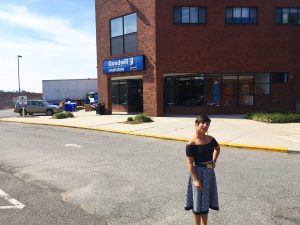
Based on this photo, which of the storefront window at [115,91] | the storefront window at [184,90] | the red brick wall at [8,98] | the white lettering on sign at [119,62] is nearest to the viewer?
Result: the storefront window at [184,90]

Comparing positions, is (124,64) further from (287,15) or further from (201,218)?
(201,218)

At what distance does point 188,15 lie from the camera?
25.5m

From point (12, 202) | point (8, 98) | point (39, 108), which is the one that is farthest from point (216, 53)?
point (8, 98)

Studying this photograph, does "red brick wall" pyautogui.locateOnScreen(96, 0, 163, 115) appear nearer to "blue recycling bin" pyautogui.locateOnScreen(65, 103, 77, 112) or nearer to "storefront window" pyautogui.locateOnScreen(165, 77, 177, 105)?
"storefront window" pyautogui.locateOnScreen(165, 77, 177, 105)

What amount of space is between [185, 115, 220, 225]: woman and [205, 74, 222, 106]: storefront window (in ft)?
70.3

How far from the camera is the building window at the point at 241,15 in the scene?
1008 inches

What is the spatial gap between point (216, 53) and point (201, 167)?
70.1 feet

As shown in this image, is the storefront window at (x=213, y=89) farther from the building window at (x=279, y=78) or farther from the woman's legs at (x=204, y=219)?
the woman's legs at (x=204, y=219)

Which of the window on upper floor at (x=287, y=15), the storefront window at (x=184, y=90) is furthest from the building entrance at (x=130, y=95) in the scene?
the window on upper floor at (x=287, y=15)

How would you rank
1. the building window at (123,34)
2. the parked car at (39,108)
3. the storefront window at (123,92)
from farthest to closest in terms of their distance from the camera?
the parked car at (39,108) → the storefront window at (123,92) → the building window at (123,34)

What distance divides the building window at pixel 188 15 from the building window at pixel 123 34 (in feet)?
11.0

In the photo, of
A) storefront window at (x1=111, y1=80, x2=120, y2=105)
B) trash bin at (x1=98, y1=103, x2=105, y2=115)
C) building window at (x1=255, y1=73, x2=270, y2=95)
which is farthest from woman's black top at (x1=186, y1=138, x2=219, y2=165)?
storefront window at (x1=111, y1=80, x2=120, y2=105)

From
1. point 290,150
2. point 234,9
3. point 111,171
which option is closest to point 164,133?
point 290,150

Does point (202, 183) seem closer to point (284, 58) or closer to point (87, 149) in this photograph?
point (87, 149)
